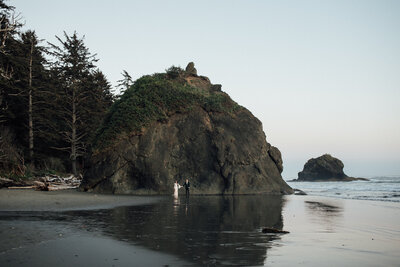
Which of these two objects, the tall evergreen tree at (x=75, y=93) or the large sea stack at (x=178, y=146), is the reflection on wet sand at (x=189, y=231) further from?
the tall evergreen tree at (x=75, y=93)

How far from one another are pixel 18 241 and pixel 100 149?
21.3 meters

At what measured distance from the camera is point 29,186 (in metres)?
24.7

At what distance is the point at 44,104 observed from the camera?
1447 inches

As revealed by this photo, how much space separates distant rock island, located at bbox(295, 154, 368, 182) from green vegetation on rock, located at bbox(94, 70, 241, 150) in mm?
55980

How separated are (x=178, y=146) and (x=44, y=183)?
1088cm

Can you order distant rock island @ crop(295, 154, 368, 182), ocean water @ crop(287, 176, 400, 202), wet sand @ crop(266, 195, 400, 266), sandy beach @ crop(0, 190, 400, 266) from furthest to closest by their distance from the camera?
distant rock island @ crop(295, 154, 368, 182), ocean water @ crop(287, 176, 400, 202), wet sand @ crop(266, 195, 400, 266), sandy beach @ crop(0, 190, 400, 266)

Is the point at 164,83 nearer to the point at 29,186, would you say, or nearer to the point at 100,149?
the point at 100,149

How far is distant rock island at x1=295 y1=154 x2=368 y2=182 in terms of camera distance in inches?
3200

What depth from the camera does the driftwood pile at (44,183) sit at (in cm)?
2409

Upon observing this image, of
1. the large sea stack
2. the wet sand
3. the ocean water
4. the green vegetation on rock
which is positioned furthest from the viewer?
the green vegetation on rock

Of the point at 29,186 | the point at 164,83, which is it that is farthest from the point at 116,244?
the point at 164,83

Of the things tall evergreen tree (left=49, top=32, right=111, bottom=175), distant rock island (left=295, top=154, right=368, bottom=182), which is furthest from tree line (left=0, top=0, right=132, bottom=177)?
distant rock island (left=295, top=154, right=368, bottom=182)

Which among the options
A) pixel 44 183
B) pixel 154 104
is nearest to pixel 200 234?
pixel 44 183

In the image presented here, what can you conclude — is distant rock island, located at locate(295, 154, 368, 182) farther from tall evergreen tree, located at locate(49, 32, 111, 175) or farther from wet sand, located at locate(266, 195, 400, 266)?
wet sand, located at locate(266, 195, 400, 266)
